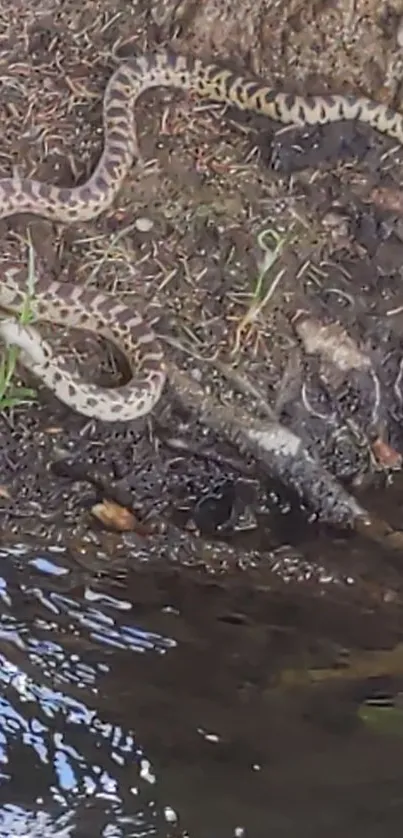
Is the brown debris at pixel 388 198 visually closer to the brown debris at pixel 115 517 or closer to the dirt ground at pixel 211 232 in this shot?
the dirt ground at pixel 211 232

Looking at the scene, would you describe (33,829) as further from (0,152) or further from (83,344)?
(0,152)

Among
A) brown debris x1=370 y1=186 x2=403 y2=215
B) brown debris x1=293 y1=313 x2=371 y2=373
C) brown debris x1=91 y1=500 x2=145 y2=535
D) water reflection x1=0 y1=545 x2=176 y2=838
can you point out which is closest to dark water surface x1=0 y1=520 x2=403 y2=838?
water reflection x1=0 y1=545 x2=176 y2=838

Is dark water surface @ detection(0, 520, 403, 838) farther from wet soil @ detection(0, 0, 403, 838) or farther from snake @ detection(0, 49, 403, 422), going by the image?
snake @ detection(0, 49, 403, 422)

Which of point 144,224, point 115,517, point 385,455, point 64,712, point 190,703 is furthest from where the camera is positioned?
point 144,224

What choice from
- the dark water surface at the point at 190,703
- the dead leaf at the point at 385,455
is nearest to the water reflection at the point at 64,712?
the dark water surface at the point at 190,703

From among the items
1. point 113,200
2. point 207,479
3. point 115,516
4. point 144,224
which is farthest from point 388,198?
point 115,516

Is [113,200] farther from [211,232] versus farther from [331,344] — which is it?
[331,344]

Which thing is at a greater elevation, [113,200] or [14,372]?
[113,200]
